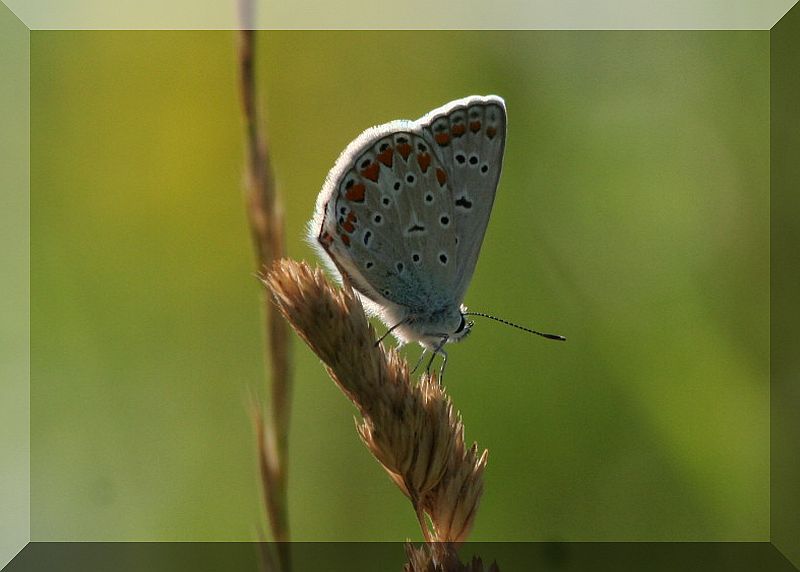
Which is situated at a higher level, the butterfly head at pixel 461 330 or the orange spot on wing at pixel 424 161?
the orange spot on wing at pixel 424 161

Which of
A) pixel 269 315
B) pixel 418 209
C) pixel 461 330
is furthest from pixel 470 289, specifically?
pixel 269 315

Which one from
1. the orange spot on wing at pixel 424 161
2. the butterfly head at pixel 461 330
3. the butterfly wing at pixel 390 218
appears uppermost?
the orange spot on wing at pixel 424 161

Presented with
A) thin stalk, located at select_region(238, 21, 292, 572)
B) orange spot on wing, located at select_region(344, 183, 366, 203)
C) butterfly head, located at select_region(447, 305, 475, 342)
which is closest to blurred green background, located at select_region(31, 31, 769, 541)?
butterfly head, located at select_region(447, 305, 475, 342)

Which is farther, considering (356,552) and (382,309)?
(356,552)

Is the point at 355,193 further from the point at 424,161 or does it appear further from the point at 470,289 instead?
the point at 470,289

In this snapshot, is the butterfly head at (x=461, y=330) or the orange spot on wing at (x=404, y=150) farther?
the butterfly head at (x=461, y=330)

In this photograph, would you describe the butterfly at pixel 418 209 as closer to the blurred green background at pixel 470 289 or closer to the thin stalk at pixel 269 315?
the thin stalk at pixel 269 315

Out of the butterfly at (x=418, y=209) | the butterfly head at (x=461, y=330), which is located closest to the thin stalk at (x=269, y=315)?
the butterfly at (x=418, y=209)

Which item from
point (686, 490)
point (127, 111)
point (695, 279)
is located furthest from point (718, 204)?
point (127, 111)

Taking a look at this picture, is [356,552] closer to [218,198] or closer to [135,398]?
[135,398]
